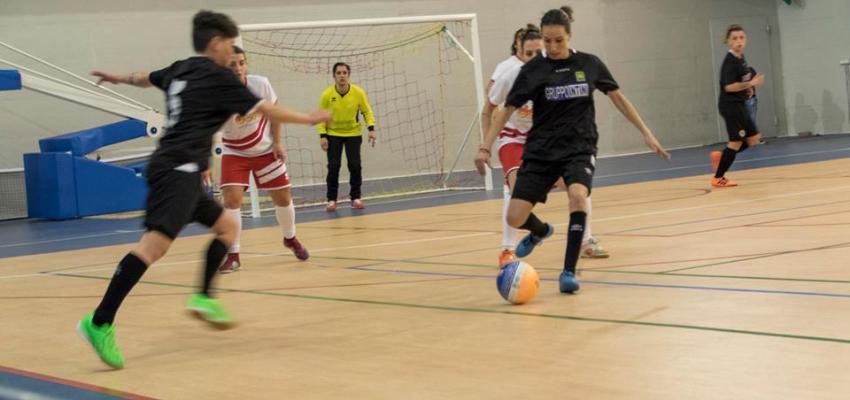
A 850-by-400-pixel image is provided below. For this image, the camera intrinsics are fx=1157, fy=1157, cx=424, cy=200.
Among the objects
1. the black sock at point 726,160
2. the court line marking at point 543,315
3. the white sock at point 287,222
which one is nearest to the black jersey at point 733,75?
the black sock at point 726,160

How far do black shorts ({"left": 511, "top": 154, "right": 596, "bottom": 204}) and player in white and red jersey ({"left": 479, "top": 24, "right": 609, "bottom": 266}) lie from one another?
Answer: 78 cm

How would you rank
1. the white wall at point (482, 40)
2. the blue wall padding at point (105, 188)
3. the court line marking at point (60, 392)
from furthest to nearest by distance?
the white wall at point (482, 40) < the blue wall padding at point (105, 188) < the court line marking at point (60, 392)

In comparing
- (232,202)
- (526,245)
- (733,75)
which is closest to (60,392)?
(526,245)

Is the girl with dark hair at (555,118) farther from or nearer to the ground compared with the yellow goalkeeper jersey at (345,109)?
nearer to the ground

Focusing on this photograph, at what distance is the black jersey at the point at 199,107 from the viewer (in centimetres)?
529

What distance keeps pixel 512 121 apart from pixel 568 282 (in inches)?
87.9

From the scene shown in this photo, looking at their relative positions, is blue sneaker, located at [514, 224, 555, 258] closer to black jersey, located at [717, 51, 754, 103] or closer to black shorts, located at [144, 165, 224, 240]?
black shorts, located at [144, 165, 224, 240]

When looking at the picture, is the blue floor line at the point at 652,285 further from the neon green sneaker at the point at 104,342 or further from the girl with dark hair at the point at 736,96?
the girl with dark hair at the point at 736,96

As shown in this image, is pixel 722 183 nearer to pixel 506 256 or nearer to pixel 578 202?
pixel 506 256

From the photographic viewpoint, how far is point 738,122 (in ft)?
45.3

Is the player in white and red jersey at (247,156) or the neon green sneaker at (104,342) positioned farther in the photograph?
the player in white and red jersey at (247,156)

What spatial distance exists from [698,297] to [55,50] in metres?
14.9

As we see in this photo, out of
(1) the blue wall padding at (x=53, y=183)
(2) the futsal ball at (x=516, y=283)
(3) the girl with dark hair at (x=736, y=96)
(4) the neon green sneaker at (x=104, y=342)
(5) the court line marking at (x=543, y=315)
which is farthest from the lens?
(1) the blue wall padding at (x=53, y=183)

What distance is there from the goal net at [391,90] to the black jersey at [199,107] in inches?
546
